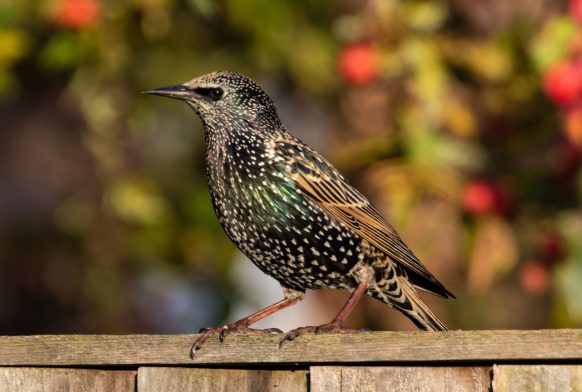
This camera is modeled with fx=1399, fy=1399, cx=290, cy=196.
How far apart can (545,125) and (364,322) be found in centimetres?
137

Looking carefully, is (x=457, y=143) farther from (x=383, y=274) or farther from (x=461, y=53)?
(x=383, y=274)

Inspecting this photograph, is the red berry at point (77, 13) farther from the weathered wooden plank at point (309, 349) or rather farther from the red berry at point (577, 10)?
the weathered wooden plank at point (309, 349)

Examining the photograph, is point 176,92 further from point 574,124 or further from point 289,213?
point 574,124


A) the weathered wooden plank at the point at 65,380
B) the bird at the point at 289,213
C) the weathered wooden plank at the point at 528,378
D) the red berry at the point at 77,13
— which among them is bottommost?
the weathered wooden plank at the point at 528,378

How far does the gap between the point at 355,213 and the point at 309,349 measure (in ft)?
3.88

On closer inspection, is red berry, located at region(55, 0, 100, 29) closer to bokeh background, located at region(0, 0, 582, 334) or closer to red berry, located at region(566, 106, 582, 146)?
bokeh background, located at region(0, 0, 582, 334)

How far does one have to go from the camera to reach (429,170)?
531cm

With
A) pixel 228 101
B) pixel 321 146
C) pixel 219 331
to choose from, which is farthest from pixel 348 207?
pixel 321 146

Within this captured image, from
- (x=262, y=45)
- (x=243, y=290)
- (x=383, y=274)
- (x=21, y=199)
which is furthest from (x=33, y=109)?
(x=383, y=274)

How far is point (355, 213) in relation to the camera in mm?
4551

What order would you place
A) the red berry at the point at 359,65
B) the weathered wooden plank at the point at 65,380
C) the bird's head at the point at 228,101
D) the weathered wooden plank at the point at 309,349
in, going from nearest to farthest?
the weathered wooden plank at the point at 309,349 < the weathered wooden plank at the point at 65,380 < the bird's head at the point at 228,101 < the red berry at the point at 359,65

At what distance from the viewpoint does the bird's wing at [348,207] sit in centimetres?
435

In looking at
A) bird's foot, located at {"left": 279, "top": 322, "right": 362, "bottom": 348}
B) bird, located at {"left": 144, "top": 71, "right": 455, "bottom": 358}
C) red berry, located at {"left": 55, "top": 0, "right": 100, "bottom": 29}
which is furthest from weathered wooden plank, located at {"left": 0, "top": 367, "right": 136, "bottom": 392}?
red berry, located at {"left": 55, "top": 0, "right": 100, "bottom": 29}

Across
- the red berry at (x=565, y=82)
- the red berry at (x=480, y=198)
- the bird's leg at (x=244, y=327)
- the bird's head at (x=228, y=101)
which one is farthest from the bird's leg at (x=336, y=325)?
the red berry at (x=565, y=82)
